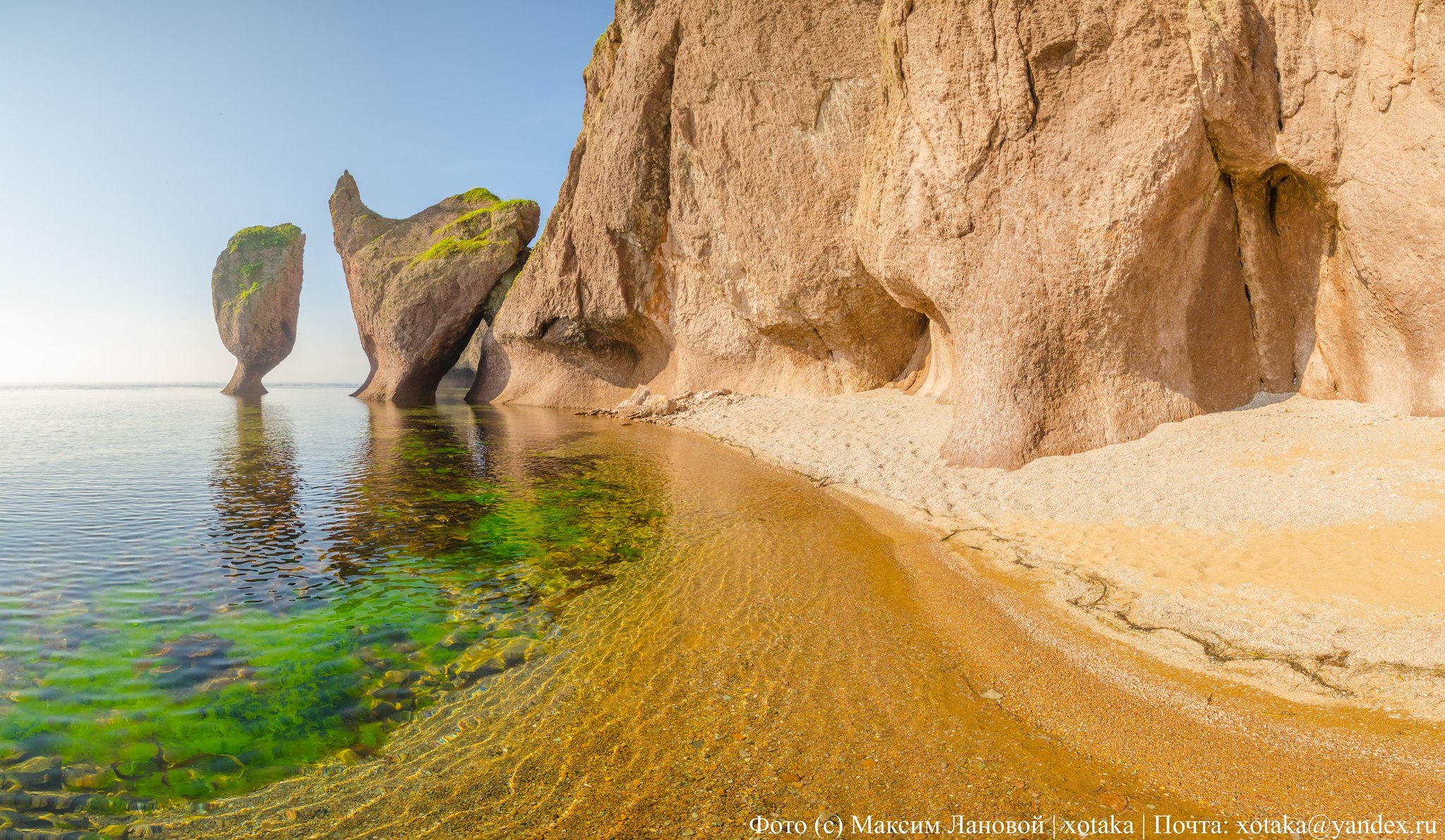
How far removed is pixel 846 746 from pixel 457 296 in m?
36.7

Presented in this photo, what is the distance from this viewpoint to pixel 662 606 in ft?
20.2

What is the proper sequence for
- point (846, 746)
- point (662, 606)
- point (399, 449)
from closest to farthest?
point (846, 746)
point (662, 606)
point (399, 449)

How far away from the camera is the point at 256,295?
50.2 meters

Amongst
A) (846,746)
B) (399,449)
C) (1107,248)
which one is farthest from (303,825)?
(399,449)

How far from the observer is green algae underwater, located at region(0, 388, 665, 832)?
390 centimetres

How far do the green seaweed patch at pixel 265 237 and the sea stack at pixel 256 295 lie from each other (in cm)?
5

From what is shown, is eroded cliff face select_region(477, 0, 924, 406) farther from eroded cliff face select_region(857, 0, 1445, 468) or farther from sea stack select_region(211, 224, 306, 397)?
sea stack select_region(211, 224, 306, 397)

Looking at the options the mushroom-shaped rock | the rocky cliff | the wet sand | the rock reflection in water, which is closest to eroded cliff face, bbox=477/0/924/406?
the rocky cliff

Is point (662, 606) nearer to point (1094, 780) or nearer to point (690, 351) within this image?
point (1094, 780)

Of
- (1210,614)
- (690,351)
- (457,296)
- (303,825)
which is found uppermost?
(457,296)

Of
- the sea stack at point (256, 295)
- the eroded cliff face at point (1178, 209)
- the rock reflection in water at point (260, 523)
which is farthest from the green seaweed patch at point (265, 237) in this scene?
the eroded cliff face at point (1178, 209)

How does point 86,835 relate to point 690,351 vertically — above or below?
below

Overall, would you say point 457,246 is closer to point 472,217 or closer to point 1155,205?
point 472,217

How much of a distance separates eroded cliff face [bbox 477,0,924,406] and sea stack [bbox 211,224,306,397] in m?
30.3
